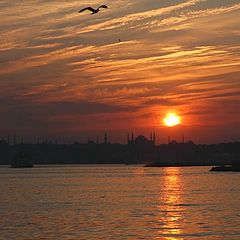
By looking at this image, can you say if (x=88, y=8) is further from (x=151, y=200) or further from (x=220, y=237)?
(x=151, y=200)

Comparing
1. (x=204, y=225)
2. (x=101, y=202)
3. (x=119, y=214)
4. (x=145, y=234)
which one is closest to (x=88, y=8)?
(x=145, y=234)

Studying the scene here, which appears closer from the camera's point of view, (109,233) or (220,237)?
(220,237)

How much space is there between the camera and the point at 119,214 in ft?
238

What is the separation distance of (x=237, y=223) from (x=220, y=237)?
32.5 ft

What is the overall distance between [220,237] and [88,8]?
63.7 ft

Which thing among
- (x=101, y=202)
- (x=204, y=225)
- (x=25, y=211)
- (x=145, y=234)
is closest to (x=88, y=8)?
(x=145, y=234)

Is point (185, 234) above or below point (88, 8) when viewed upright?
below

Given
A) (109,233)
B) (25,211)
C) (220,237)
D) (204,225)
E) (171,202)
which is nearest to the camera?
(220,237)

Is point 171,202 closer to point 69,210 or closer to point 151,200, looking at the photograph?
point 151,200

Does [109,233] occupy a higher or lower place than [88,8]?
lower

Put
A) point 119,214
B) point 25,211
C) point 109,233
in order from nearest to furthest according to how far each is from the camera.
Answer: point 109,233 < point 119,214 < point 25,211

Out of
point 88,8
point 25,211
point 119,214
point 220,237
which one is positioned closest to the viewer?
point 88,8

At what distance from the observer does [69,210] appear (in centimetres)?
7938

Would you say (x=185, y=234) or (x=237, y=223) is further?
(x=237, y=223)
